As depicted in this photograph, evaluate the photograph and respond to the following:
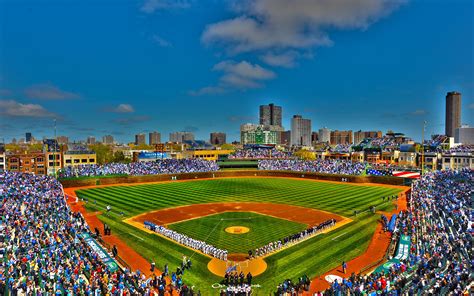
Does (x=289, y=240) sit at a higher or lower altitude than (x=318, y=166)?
lower

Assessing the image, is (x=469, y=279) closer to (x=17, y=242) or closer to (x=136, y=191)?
(x=17, y=242)

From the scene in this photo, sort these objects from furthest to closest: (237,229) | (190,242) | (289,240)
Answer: (237,229)
(289,240)
(190,242)

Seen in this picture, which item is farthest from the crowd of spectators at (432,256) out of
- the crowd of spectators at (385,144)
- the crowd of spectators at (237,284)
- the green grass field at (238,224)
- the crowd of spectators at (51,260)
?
the crowd of spectators at (385,144)

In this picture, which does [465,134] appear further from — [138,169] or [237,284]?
[237,284]

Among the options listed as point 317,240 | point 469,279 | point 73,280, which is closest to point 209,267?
point 73,280

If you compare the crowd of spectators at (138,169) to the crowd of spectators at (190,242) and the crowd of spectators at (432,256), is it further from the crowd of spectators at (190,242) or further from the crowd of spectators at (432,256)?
the crowd of spectators at (432,256)

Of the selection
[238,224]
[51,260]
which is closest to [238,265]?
[238,224]

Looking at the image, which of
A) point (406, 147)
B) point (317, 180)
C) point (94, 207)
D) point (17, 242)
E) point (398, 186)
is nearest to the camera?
point (17, 242)
